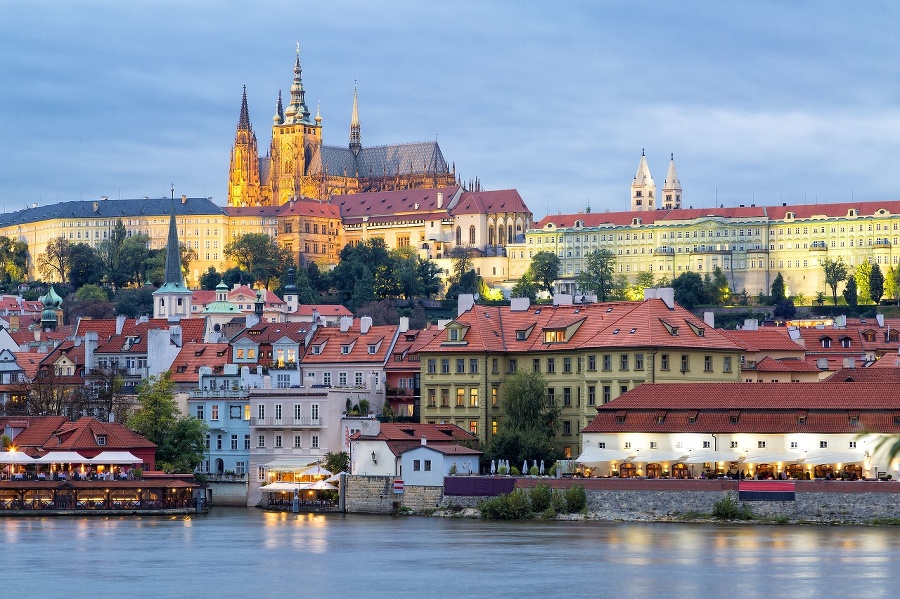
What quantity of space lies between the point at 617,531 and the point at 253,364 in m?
27.5

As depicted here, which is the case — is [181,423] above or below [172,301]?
below

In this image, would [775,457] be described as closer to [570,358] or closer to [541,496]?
[541,496]

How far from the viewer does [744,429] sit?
72562 millimetres

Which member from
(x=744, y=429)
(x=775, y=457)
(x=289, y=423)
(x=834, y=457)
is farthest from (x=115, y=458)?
(x=834, y=457)

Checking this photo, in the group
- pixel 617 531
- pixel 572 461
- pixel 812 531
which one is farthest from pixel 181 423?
pixel 812 531

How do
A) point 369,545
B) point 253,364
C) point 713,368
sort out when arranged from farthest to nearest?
point 253,364 < point 713,368 < point 369,545

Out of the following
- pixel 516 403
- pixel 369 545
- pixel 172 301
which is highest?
pixel 172 301

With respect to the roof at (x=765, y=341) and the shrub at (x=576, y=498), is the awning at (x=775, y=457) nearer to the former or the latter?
the shrub at (x=576, y=498)

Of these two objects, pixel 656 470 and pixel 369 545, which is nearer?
pixel 369 545

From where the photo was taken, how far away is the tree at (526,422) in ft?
250

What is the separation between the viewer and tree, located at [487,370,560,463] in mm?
76125

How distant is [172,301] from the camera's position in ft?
516

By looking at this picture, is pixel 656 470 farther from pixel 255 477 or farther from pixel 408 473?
pixel 255 477

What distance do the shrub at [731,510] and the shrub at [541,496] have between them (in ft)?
19.8
